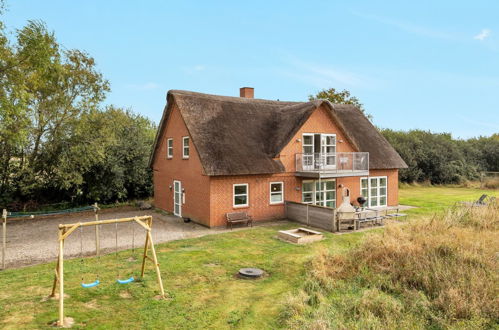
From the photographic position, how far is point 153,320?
22.6 feet

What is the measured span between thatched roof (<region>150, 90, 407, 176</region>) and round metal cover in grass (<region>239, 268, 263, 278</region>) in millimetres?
6508

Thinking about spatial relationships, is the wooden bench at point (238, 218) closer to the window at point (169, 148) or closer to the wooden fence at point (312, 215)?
the wooden fence at point (312, 215)

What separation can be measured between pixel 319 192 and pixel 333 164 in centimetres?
186

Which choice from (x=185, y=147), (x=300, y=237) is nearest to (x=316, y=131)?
(x=185, y=147)

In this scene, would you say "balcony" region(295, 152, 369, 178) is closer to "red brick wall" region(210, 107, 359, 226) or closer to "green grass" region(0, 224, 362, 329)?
"red brick wall" region(210, 107, 359, 226)

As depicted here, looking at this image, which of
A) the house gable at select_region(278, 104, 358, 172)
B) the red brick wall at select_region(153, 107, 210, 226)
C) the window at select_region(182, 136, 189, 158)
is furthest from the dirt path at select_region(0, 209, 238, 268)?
the house gable at select_region(278, 104, 358, 172)

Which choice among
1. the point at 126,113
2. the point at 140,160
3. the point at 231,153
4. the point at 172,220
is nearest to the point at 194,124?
the point at 231,153

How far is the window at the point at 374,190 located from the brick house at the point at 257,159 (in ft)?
0.22

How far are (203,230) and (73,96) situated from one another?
1263cm

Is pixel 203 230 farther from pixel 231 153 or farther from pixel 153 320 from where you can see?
pixel 153 320

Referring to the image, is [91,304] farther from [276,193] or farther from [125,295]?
[276,193]

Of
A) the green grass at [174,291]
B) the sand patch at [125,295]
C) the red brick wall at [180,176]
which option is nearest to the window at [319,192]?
the red brick wall at [180,176]

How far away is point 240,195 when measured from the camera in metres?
16.9

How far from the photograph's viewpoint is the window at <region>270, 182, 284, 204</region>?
18.0m
